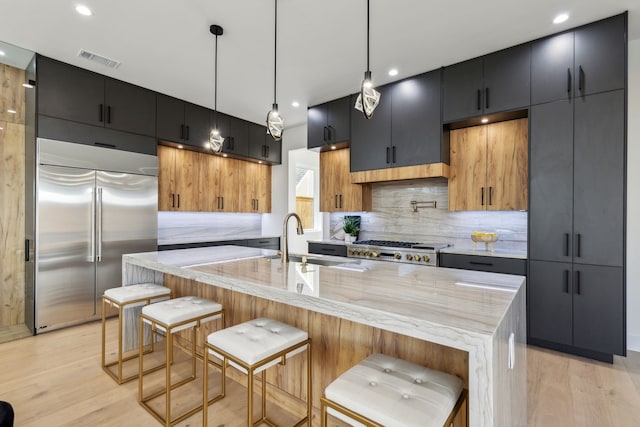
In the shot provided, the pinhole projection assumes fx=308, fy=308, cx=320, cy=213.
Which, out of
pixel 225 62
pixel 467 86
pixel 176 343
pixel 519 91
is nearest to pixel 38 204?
pixel 176 343

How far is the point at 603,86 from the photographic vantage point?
8.34 feet

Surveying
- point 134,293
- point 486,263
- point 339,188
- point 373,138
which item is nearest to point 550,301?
point 486,263

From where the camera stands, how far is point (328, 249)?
4270mm

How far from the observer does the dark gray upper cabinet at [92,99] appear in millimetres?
3123

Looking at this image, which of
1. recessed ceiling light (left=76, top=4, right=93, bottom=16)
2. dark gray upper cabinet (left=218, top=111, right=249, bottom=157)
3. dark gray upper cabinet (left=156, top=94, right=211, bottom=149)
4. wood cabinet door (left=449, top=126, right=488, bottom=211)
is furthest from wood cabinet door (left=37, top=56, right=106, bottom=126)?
wood cabinet door (left=449, top=126, right=488, bottom=211)

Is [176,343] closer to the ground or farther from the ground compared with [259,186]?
closer to the ground

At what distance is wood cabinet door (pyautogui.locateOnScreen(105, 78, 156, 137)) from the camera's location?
3549mm

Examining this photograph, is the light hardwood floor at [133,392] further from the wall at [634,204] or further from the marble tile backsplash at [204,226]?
the marble tile backsplash at [204,226]

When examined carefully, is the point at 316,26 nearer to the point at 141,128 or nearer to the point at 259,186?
the point at 141,128

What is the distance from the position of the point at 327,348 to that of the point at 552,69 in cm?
308

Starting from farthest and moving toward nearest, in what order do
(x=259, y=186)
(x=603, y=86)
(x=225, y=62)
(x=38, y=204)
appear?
1. (x=259, y=186)
2. (x=225, y=62)
3. (x=38, y=204)
4. (x=603, y=86)

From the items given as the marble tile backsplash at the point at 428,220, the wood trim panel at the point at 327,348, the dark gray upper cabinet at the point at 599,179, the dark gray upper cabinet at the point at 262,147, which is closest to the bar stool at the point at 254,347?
the wood trim panel at the point at 327,348

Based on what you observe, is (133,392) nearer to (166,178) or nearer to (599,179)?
(166,178)

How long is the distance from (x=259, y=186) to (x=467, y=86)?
3721 millimetres
